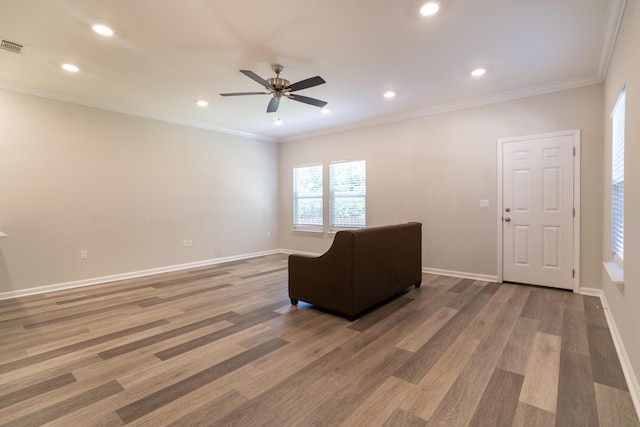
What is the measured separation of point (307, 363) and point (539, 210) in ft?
12.3

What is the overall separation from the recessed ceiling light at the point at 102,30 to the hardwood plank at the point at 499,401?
3.94 metres

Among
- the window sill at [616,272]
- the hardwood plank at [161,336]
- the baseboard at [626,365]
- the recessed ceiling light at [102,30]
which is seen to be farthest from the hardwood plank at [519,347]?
the recessed ceiling light at [102,30]

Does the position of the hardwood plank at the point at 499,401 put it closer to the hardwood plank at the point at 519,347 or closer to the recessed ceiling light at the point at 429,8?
the hardwood plank at the point at 519,347

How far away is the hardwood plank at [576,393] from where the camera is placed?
1678 millimetres

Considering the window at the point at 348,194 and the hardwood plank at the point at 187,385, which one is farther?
the window at the point at 348,194


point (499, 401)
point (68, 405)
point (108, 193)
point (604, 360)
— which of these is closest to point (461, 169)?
point (604, 360)

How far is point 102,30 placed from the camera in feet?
8.88

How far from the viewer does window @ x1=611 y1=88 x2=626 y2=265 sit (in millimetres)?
2666

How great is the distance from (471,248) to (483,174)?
112cm

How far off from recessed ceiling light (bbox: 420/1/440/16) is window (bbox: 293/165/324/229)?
14.0 feet

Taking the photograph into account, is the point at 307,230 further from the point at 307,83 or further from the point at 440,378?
the point at 440,378

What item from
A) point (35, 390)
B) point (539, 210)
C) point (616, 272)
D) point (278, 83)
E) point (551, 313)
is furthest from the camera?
point (539, 210)

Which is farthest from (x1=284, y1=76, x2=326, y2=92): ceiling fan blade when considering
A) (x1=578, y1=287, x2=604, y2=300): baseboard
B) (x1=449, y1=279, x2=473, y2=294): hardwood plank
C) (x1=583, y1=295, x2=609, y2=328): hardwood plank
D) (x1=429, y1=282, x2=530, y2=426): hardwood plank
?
(x1=578, y1=287, x2=604, y2=300): baseboard

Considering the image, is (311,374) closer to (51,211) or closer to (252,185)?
(51,211)
